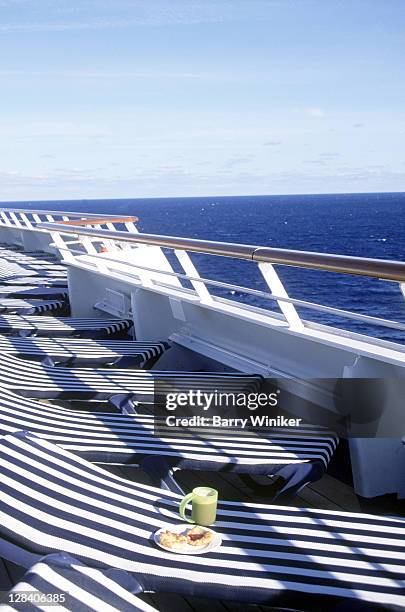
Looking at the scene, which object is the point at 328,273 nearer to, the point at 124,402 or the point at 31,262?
the point at 31,262

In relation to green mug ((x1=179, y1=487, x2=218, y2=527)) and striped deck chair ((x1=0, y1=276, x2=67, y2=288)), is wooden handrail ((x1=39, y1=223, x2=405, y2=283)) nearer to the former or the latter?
green mug ((x1=179, y1=487, x2=218, y2=527))

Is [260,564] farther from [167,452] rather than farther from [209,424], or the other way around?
[209,424]

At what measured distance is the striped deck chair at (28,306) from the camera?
6270mm

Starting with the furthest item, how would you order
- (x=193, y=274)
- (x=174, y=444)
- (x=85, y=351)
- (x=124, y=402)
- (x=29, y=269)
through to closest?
(x=29, y=269), (x=85, y=351), (x=193, y=274), (x=124, y=402), (x=174, y=444)

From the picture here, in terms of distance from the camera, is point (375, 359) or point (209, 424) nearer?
point (375, 359)

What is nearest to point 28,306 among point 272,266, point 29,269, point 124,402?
point 29,269

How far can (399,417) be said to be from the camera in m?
3.12

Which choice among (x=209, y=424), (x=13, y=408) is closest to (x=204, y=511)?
(x=209, y=424)

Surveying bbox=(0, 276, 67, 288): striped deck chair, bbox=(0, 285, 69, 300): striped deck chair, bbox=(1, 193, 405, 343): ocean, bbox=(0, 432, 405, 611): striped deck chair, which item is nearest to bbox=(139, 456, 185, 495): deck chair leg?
bbox=(0, 432, 405, 611): striped deck chair

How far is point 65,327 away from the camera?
5.46 m

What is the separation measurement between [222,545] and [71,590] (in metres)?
0.53

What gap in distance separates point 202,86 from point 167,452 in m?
55.5

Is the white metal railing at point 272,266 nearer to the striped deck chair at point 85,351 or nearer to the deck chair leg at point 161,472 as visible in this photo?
the striped deck chair at point 85,351

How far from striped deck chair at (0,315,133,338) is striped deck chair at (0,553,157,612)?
3.60 meters
